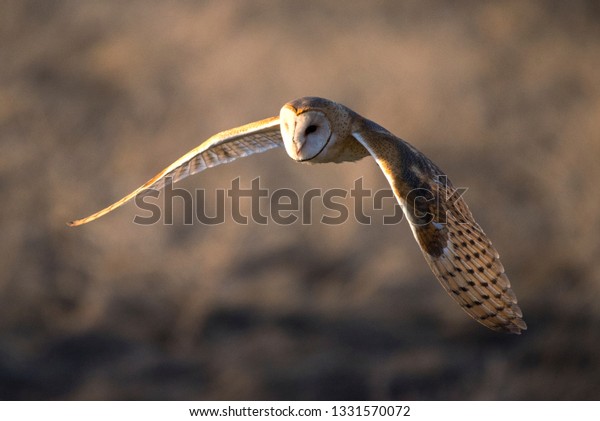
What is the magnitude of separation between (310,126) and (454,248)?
70 cm

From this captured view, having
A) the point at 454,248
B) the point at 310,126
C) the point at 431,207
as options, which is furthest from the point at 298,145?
the point at 454,248

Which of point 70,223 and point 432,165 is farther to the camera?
point 70,223

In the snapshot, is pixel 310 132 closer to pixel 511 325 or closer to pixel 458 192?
pixel 458 192

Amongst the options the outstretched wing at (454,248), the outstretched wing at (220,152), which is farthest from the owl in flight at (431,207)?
the outstretched wing at (220,152)

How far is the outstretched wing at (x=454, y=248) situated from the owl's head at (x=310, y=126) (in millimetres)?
170

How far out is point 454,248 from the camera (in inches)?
138

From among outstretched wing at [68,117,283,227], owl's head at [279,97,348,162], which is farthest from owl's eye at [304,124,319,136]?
outstretched wing at [68,117,283,227]

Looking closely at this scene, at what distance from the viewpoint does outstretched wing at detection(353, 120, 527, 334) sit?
3436 millimetres

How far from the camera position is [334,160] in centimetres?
386

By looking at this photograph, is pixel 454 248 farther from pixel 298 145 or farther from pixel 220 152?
pixel 220 152

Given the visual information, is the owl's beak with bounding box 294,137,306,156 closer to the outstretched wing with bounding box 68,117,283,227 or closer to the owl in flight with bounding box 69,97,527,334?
the owl in flight with bounding box 69,97,527,334

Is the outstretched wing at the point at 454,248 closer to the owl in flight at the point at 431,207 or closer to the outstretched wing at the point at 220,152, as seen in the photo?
the owl in flight at the point at 431,207
